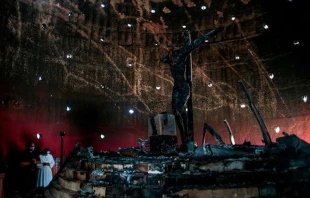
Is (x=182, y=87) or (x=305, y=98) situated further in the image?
(x=305, y=98)

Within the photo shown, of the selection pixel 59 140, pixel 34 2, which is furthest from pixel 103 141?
pixel 34 2

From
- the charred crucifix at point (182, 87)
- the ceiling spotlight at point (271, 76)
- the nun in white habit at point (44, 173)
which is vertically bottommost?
the nun in white habit at point (44, 173)

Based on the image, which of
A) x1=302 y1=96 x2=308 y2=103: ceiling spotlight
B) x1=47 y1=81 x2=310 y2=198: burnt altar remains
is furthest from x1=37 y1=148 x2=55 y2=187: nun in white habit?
x1=302 y1=96 x2=308 y2=103: ceiling spotlight

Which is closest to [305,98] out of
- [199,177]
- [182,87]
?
[182,87]

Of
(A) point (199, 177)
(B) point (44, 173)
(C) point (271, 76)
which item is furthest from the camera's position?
(C) point (271, 76)

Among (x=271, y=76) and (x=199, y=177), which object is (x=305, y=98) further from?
(x=199, y=177)

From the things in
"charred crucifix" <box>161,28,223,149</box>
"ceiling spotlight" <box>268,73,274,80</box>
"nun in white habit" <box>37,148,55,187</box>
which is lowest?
"nun in white habit" <box>37,148,55,187</box>

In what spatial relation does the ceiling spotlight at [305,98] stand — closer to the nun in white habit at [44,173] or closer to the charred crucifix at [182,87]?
the charred crucifix at [182,87]

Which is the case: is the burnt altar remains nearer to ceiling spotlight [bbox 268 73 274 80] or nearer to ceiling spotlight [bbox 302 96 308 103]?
ceiling spotlight [bbox 302 96 308 103]

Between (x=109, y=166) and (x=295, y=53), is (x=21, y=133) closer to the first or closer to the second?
(x=109, y=166)

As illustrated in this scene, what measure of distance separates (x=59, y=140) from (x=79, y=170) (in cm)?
729

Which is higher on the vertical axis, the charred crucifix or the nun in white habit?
the charred crucifix

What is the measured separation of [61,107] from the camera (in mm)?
12758

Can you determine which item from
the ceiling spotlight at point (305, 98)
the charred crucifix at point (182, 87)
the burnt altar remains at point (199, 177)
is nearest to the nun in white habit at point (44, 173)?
the burnt altar remains at point (199, 177)
